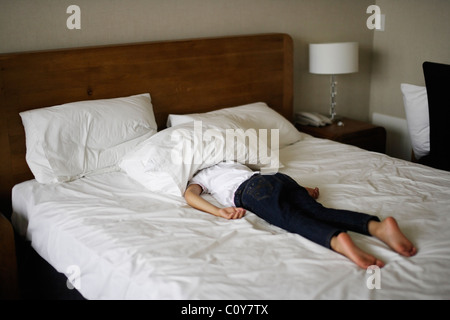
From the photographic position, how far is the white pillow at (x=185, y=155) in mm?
2295

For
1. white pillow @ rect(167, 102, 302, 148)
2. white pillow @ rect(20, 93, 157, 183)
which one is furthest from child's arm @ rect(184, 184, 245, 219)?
white pillow @ rect(167, 102, 302, 148)

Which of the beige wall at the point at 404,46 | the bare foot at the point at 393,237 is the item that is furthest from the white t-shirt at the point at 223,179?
the beige wall at the point at 404,46

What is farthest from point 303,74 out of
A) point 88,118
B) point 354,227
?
point 354,227

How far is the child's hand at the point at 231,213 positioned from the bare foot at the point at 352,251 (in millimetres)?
441

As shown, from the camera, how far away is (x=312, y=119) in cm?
353

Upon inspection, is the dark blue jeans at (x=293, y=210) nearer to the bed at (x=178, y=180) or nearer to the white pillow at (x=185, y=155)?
the bed at (x=178, y=180)

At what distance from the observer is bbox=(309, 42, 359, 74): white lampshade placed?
340cm

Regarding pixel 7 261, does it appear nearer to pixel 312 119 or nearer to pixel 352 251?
pixel 352 251

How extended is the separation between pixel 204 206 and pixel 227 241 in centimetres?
33

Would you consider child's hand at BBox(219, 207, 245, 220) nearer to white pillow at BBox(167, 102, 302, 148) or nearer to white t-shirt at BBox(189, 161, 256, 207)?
white t-shirt at BBox(189, 161, 256, 207)

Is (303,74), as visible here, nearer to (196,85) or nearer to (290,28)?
(290,28)

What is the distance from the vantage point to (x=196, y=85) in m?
3.06

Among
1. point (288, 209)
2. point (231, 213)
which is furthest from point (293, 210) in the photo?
point (231, 213)
